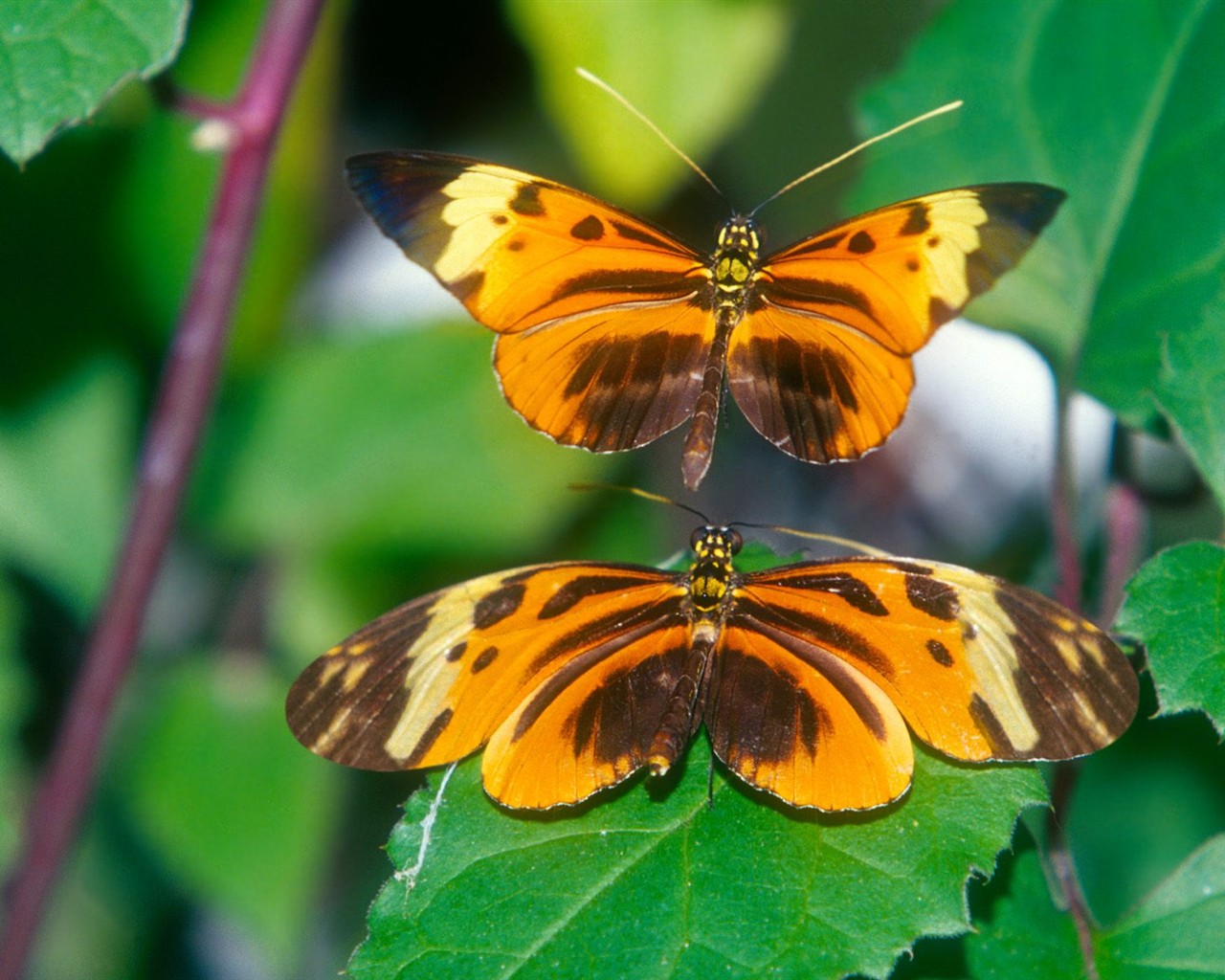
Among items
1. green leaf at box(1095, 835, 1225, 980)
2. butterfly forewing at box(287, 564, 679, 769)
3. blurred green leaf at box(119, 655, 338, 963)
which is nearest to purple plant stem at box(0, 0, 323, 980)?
butterfly forewing at box(287, 564, 679, 769)

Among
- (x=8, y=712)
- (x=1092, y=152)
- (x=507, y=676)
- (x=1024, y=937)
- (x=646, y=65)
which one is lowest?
(x=1024, y=937)

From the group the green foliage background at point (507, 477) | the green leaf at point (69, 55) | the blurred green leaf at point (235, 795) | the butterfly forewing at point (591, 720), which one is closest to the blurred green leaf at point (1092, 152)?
the green foliage background at point (507, 477)

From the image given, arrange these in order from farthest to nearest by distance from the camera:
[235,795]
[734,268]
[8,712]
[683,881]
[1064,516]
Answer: [235,795] < [8,712] < [1064,516] < [734,268] < [683,881]

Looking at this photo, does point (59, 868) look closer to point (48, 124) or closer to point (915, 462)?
point (48, 124)

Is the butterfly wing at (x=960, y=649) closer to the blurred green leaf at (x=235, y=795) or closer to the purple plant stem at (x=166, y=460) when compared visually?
the purple plant stem at (x=166, y=460)

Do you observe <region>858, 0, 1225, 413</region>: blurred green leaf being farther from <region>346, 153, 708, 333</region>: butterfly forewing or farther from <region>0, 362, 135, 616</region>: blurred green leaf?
<region>0, 362, 135, 616</region>: blurred green leaf

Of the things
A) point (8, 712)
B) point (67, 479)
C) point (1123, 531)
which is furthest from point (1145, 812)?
point (67, 479)

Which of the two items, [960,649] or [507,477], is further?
[507,477]

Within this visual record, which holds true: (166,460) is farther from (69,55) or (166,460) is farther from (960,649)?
(960,649)
